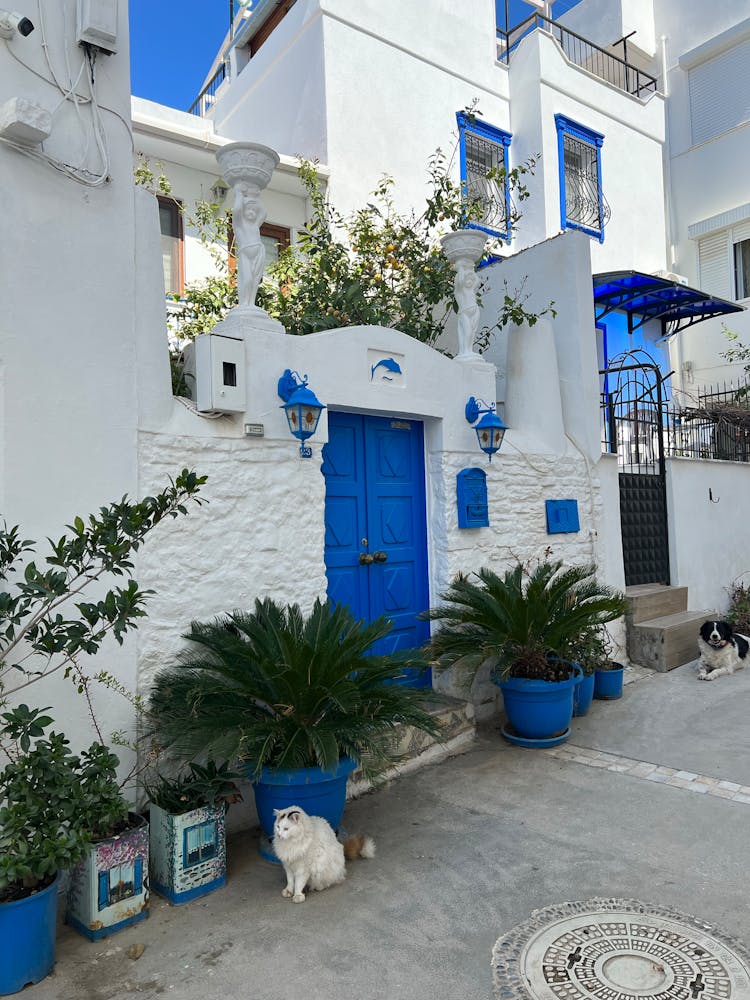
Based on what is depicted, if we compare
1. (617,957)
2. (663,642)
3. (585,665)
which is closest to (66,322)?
(617,957)

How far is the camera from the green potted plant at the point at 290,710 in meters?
3.76

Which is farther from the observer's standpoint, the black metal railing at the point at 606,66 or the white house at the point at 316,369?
the black metal railing at the point at 606,66

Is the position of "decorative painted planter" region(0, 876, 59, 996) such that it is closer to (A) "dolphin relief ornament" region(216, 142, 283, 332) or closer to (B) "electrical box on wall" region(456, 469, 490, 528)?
(A) "dolphin relief ornament" region(216, 142, 283, 332)

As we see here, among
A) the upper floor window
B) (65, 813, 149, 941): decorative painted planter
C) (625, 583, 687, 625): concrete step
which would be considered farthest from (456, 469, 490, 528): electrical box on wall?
the upper floor window

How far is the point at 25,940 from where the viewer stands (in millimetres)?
2988

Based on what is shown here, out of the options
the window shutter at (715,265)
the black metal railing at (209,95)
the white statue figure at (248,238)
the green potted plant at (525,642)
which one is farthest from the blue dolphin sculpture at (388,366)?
the window shutter at (715,265)

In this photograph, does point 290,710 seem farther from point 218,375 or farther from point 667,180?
point 667,180

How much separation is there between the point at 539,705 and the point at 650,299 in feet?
26.4

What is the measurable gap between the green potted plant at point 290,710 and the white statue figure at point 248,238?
2351 millimetres

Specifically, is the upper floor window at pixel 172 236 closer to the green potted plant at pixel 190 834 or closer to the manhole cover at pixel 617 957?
the green potted plant at pixel 190 834

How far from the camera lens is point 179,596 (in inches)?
174

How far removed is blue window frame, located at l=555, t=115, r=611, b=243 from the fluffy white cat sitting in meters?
10.6

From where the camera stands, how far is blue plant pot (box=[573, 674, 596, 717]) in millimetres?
6531

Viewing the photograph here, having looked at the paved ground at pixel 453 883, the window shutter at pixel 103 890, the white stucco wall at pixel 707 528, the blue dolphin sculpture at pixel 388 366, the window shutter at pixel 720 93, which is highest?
the window shutter at pixel 720 93
